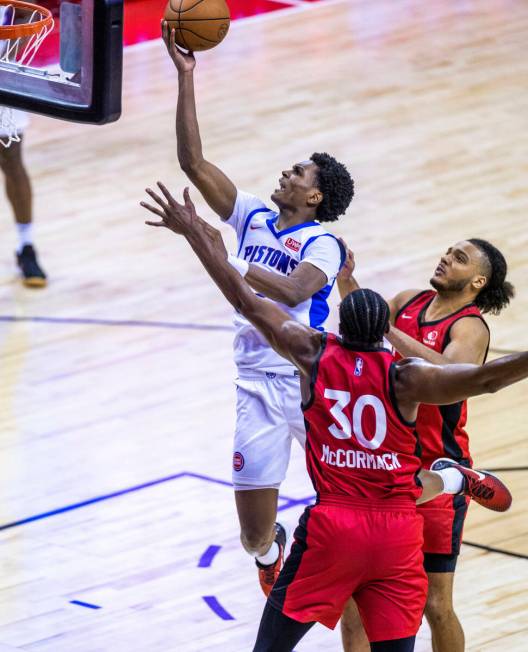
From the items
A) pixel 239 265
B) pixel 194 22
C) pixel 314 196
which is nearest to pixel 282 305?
pixel 314 196

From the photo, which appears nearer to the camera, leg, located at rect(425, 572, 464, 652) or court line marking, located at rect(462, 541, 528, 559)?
leg, located at rect(425, 572, 464, 652)

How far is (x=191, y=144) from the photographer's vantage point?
20.0 feet

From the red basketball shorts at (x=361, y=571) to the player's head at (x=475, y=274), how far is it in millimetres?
1222

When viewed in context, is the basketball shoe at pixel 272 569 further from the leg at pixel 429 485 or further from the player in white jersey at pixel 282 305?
the leg at pixel 429 485

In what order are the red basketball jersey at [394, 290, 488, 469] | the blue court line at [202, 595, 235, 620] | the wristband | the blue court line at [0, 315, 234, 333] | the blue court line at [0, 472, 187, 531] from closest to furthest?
the wristband
the red basketball jersey at [394, 290, 488, 469]
the blue court line at [202, 595, 235, 620]
the blue court line at [0, 472, 187, 531]
the blue court line at [0, 315, 234, 333]

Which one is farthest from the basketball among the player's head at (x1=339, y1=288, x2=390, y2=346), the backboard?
the player's head at (x1=339, y1=288, x2=390, y2=346)

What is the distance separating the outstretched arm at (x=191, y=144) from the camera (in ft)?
19.7

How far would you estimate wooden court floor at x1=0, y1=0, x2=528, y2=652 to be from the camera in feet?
21.9

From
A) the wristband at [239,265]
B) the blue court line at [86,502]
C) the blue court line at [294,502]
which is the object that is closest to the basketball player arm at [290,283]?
the wristband at [239,265]

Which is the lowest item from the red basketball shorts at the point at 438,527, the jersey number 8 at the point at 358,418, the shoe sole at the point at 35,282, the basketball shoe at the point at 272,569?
the shoe sole at the point at 35,282

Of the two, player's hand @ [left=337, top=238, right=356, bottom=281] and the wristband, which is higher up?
the wristband

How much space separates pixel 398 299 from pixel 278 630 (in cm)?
171

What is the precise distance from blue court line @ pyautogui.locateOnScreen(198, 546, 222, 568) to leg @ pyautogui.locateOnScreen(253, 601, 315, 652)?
6.41 ft

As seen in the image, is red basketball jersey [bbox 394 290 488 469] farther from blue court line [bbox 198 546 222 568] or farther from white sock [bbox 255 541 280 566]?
blue court line [bbox 198 546 222 568]
